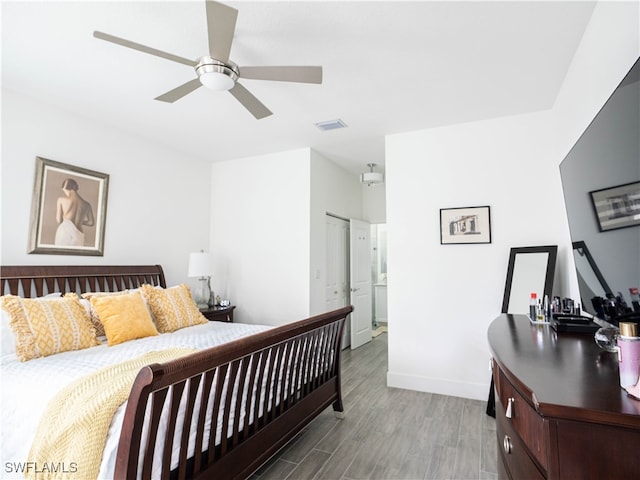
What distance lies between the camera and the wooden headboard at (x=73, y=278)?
2771 mm

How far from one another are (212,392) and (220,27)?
6.13 ft

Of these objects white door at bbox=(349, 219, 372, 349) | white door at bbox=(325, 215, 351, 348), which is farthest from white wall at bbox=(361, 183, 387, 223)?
white door at bbox=(325, 215, 351, 348)

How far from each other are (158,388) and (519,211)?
3330mm

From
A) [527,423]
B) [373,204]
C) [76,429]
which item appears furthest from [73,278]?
[373,204]

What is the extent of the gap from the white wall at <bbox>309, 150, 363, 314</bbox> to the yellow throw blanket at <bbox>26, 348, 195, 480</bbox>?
2.82 m

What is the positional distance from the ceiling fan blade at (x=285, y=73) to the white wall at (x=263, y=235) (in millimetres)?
2207

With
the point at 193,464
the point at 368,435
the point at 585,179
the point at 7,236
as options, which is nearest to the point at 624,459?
the point at 585,179

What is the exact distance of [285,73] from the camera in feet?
6.69

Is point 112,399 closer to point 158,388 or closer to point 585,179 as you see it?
point 158,388

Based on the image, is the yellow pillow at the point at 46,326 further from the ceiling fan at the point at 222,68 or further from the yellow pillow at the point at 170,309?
the ceiling fan at the point at 222,68

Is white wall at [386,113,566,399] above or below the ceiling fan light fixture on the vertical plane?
below

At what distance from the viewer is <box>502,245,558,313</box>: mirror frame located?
2.91m

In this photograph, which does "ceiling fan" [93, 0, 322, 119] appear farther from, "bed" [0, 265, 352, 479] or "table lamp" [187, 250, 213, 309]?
"table lamp" [187, 250, 213, 309]

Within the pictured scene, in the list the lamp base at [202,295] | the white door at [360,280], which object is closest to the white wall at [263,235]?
the lamp base at [202,295]
